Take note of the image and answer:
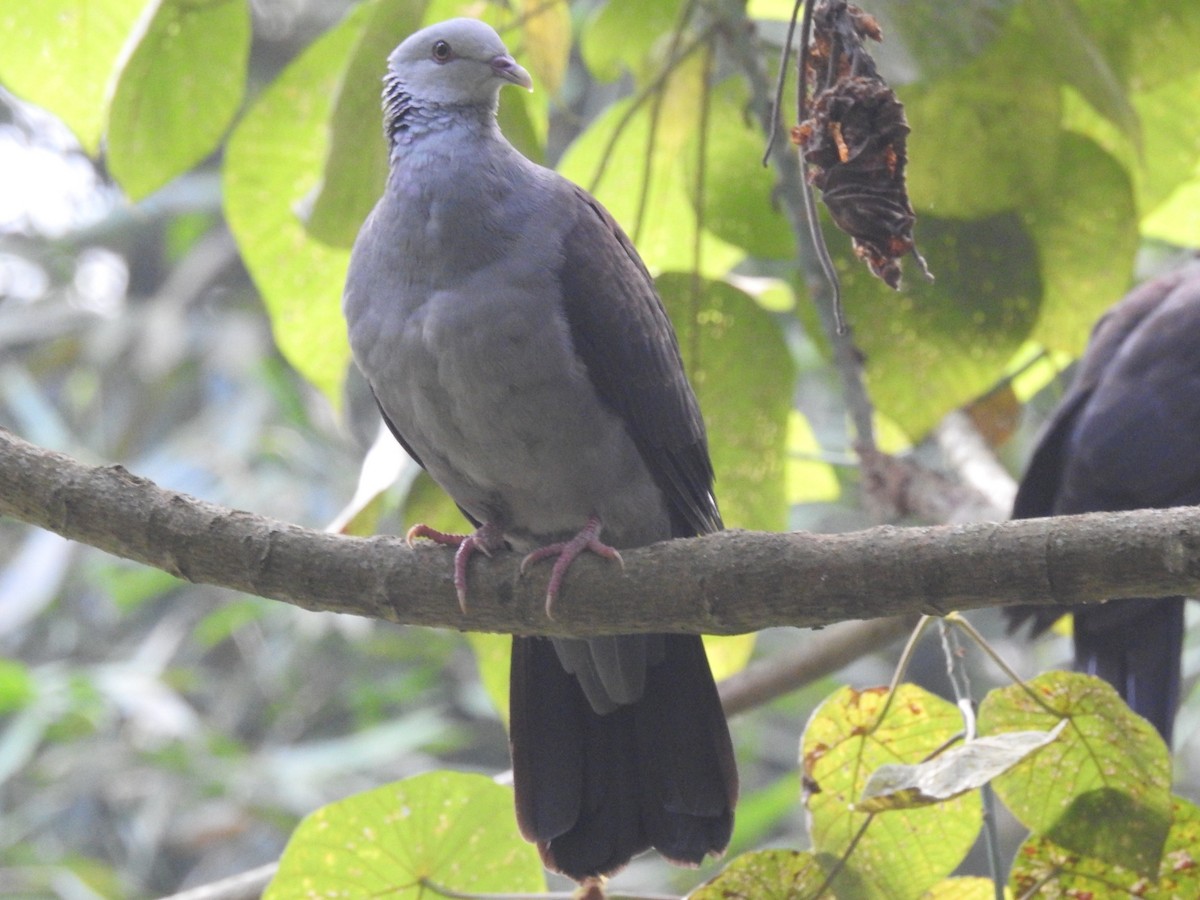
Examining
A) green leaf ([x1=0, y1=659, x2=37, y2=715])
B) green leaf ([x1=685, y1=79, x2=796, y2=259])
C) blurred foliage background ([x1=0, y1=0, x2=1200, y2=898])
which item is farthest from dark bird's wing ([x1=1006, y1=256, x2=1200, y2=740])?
green leaf ([x1=0, y1=659, x2=37, y2=715])

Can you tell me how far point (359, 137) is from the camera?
258 centimetres

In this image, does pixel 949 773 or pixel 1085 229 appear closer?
pixel 949 773

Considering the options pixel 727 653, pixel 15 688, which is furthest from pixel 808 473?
pixel 15 688

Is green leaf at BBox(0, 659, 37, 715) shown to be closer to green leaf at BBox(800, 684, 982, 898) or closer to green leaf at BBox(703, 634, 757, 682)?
green leaf at BBox(703, 634, 757, 682)

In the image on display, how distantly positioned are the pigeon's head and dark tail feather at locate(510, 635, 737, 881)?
99 cm

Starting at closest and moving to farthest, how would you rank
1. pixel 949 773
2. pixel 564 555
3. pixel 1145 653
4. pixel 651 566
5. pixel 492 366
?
1. pixel 949 773
2. pixel 651 566
3. pixel 564 555
4. pixel 492 366
5. pixel 1145 653

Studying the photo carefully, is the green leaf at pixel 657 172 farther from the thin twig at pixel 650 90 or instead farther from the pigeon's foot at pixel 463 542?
the pigeon's foot at pixel 463 542

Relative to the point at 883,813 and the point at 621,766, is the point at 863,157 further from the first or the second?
the point at 621,766

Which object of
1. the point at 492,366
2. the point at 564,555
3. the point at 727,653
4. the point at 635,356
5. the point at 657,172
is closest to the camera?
the point at 564,555

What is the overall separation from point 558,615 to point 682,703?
0.55 meters

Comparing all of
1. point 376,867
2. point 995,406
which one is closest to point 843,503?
point 995,406

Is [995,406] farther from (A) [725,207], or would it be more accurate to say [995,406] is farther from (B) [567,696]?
(B) [567,696]

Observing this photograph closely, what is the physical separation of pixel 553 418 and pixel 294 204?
83 centimetres

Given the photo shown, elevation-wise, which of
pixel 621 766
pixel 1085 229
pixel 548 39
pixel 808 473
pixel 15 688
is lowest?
A: pixel 15 688
